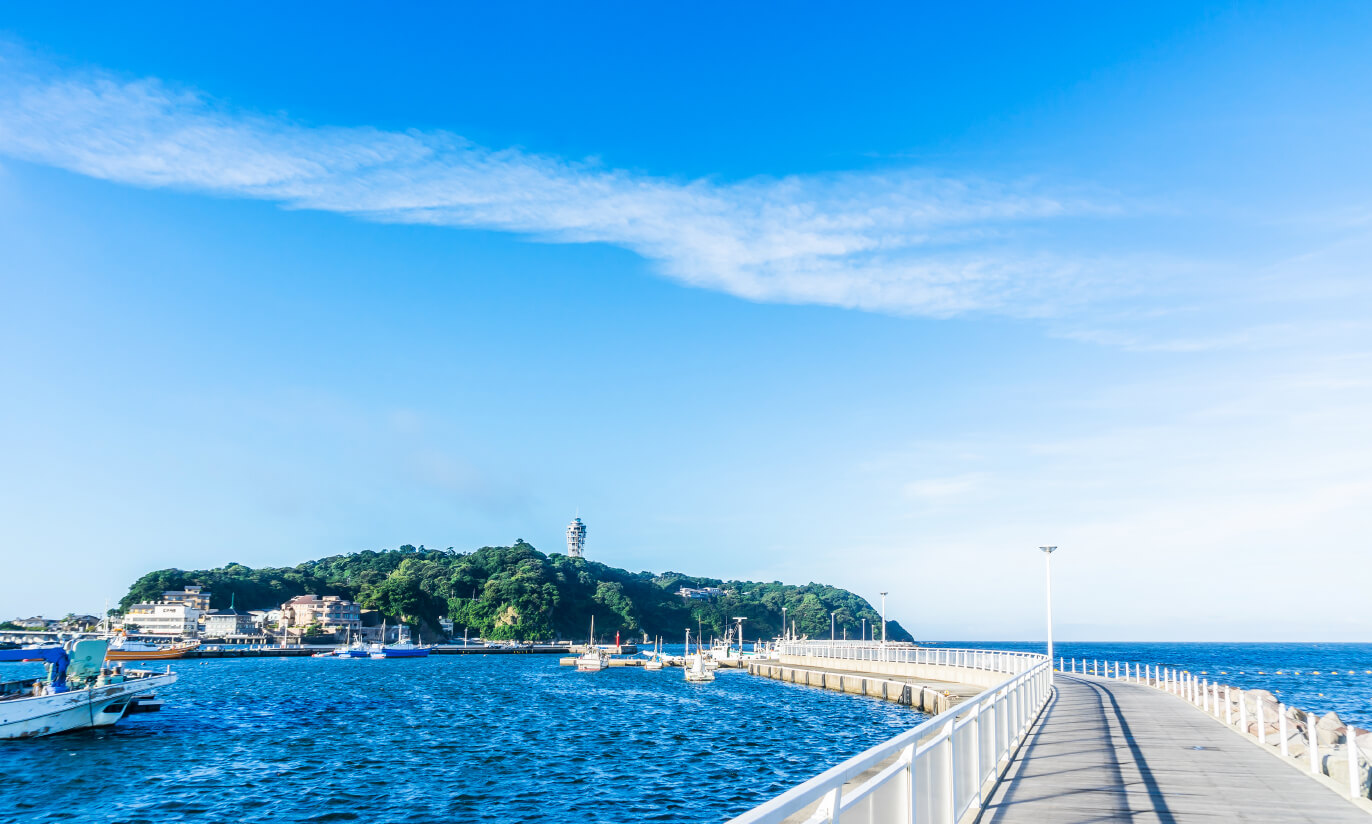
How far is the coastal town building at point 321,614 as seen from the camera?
585 feet

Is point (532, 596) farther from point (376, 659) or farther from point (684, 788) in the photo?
point (684, 788)

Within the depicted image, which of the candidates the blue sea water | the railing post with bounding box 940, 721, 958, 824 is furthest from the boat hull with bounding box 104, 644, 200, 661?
the railing post with bounding box 940, 721, 958, 824

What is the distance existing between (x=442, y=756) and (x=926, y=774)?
3351 cm

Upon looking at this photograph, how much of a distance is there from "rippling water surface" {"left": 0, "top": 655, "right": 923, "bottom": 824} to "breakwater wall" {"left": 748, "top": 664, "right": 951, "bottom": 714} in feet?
5.77

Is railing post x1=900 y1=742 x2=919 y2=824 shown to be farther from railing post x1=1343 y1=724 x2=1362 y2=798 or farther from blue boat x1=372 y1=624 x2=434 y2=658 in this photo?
blue boat x1=372 y1=624 x2=434 y2=658

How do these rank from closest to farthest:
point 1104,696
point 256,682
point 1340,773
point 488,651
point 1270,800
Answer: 1. point 1270,800
2. point 1340,773
3. point 1104,696
4. point 256,682
5. point 488,651

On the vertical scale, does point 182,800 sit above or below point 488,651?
above

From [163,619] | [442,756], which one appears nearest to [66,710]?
[442,756]

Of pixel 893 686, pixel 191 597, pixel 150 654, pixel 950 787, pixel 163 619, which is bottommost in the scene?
pixel 150 654

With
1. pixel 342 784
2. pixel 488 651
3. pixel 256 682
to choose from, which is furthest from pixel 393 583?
pixel 342 784

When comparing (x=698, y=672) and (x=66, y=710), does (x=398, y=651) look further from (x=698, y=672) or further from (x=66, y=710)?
(x=66, y=710)

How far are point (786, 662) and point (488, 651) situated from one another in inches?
3796

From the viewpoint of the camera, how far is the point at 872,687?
68.1 m

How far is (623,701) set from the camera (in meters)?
69.6
